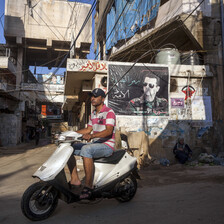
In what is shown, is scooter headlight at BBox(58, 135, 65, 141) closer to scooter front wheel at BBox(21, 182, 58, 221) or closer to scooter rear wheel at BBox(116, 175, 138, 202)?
scooter front wheel at BBox(21, 182, 58, 221)

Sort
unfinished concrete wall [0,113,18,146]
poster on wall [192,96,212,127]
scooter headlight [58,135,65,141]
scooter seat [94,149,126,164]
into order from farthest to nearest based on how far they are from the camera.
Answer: unfinished concrete wall [0,113,18,146] < poster on wall [192,96,212,127] < scooter seat [94,149,126,164] < scooter headlight [58,135,65,141]

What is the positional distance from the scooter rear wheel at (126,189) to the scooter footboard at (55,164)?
93 centimetres

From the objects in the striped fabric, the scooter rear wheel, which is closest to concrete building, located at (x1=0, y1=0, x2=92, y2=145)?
the striped fabric

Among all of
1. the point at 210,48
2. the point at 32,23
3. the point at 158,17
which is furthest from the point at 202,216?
the point at 32,23

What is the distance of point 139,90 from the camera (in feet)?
28.2

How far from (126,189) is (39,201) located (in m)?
1.29

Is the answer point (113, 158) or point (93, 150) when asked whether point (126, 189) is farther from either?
point (93, 150)

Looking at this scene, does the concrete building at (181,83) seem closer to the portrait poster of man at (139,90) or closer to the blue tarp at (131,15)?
the portrait poster of man at (139,90)

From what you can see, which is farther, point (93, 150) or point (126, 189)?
point (126, 189)

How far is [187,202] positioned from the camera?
3.33 metres

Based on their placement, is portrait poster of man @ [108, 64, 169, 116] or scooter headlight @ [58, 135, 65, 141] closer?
scooter headlight @ [58, 135, 65, 141]

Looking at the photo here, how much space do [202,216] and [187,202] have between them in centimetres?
59

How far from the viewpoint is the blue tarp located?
35.0ft

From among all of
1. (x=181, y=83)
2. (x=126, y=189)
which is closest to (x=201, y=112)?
(x=181, y=83)
